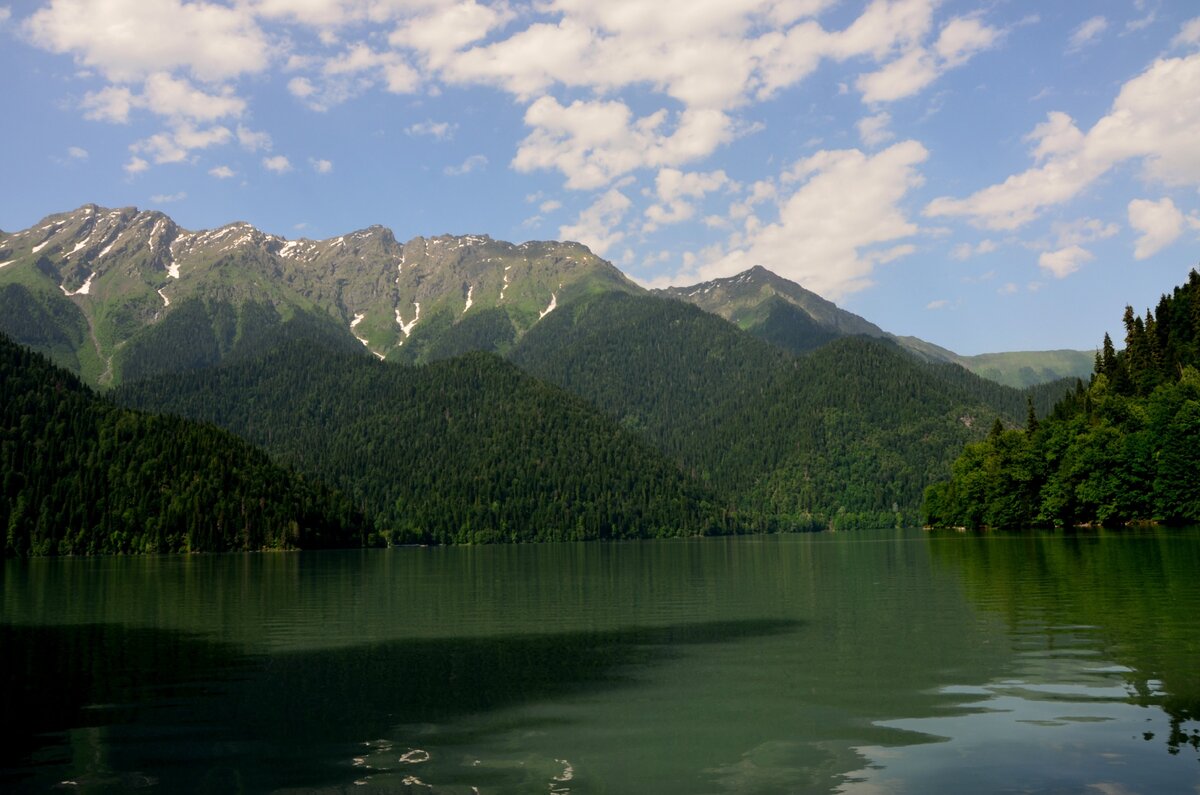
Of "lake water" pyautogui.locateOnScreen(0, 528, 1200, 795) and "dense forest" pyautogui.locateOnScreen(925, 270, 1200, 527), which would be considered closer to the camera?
"lake water" pyautogui.locateOnScreen(0, 528, 1200, 795)

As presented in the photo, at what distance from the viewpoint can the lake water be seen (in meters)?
19.5

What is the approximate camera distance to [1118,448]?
139 m

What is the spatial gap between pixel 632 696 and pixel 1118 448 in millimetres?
134967

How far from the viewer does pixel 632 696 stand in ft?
92.9

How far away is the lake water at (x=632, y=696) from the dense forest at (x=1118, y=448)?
86238mm

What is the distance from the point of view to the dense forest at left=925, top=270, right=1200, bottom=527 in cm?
13125

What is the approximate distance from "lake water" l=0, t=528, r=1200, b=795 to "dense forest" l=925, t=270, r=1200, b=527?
86238 millimetres

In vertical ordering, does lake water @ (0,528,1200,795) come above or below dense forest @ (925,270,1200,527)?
below

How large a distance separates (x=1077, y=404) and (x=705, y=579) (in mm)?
127551

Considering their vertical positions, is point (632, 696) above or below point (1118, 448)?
below

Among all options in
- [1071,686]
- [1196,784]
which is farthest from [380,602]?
[1196,784]

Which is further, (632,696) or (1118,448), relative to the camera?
(1118,448)

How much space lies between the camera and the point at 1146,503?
138 m

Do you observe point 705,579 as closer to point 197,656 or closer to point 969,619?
point 969,619
